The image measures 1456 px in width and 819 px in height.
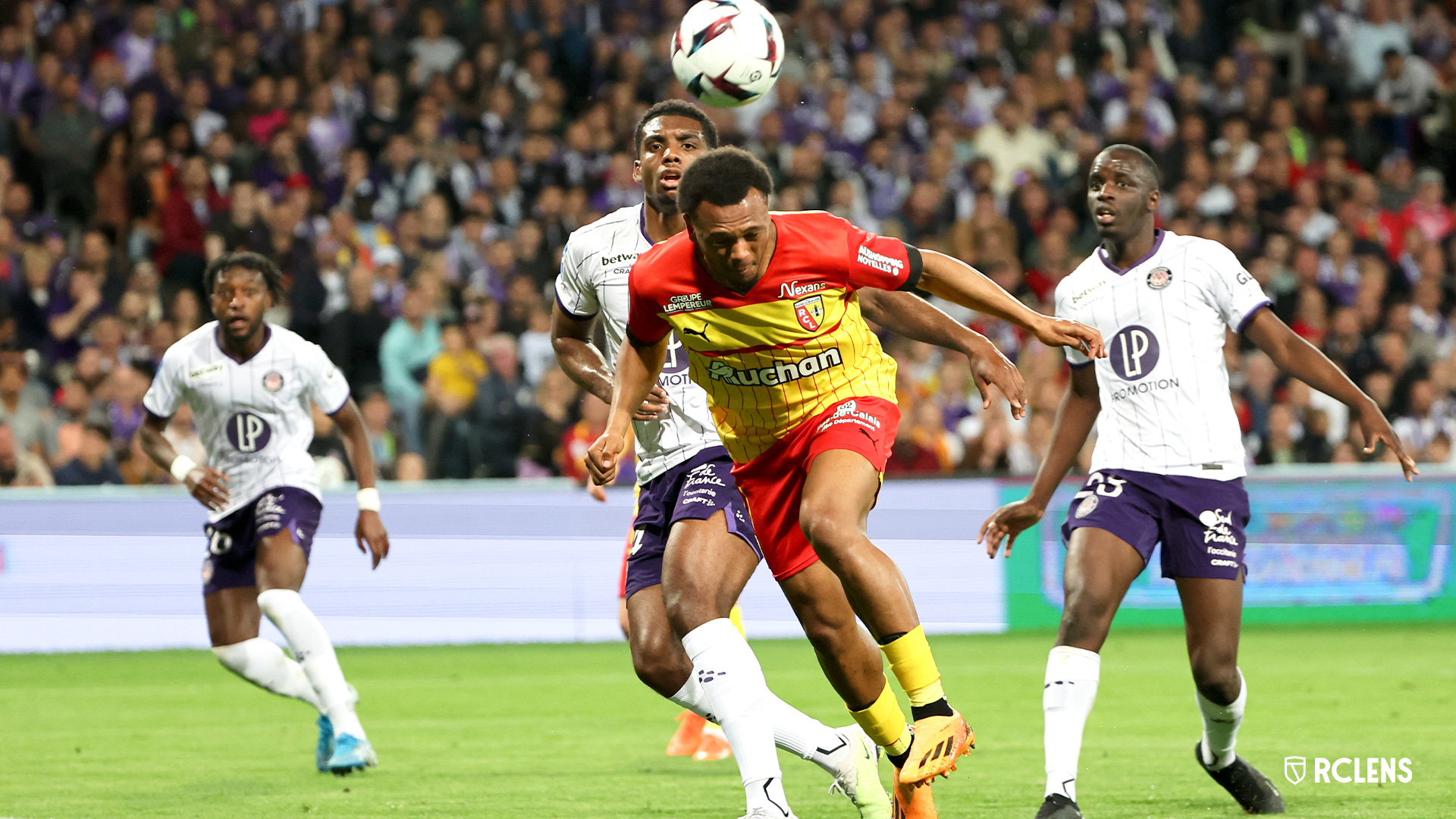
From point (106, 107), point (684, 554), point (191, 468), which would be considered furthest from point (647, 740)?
point (106, 107)

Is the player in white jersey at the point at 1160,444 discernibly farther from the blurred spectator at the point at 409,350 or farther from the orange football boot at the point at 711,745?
the blurred spectator at the point at 409,350

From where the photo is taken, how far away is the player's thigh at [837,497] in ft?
16.9

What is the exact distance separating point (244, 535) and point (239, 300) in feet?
3.76

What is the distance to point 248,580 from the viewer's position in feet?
27.3

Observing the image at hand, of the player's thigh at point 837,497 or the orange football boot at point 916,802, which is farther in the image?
the orange football boot at point 916,802

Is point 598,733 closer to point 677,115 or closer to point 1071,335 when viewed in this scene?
point 677,115

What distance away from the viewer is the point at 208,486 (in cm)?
811

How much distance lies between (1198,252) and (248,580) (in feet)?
15.5

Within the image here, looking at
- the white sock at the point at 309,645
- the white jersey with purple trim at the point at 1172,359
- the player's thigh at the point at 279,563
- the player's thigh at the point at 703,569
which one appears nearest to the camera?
the player's thigh at the point at 703,569

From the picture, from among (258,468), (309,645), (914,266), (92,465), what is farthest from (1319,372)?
(92,465)

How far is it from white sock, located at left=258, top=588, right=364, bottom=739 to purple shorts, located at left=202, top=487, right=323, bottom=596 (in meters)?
0.29

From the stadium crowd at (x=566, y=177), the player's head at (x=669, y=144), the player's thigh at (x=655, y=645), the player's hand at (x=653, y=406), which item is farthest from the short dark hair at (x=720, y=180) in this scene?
the stadium crowd at (x=566, y=177)

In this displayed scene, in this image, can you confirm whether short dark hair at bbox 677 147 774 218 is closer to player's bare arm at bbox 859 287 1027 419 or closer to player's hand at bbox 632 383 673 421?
player's bare arm at bbox 859 287 1027 419

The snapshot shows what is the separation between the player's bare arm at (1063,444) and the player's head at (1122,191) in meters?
0.56
